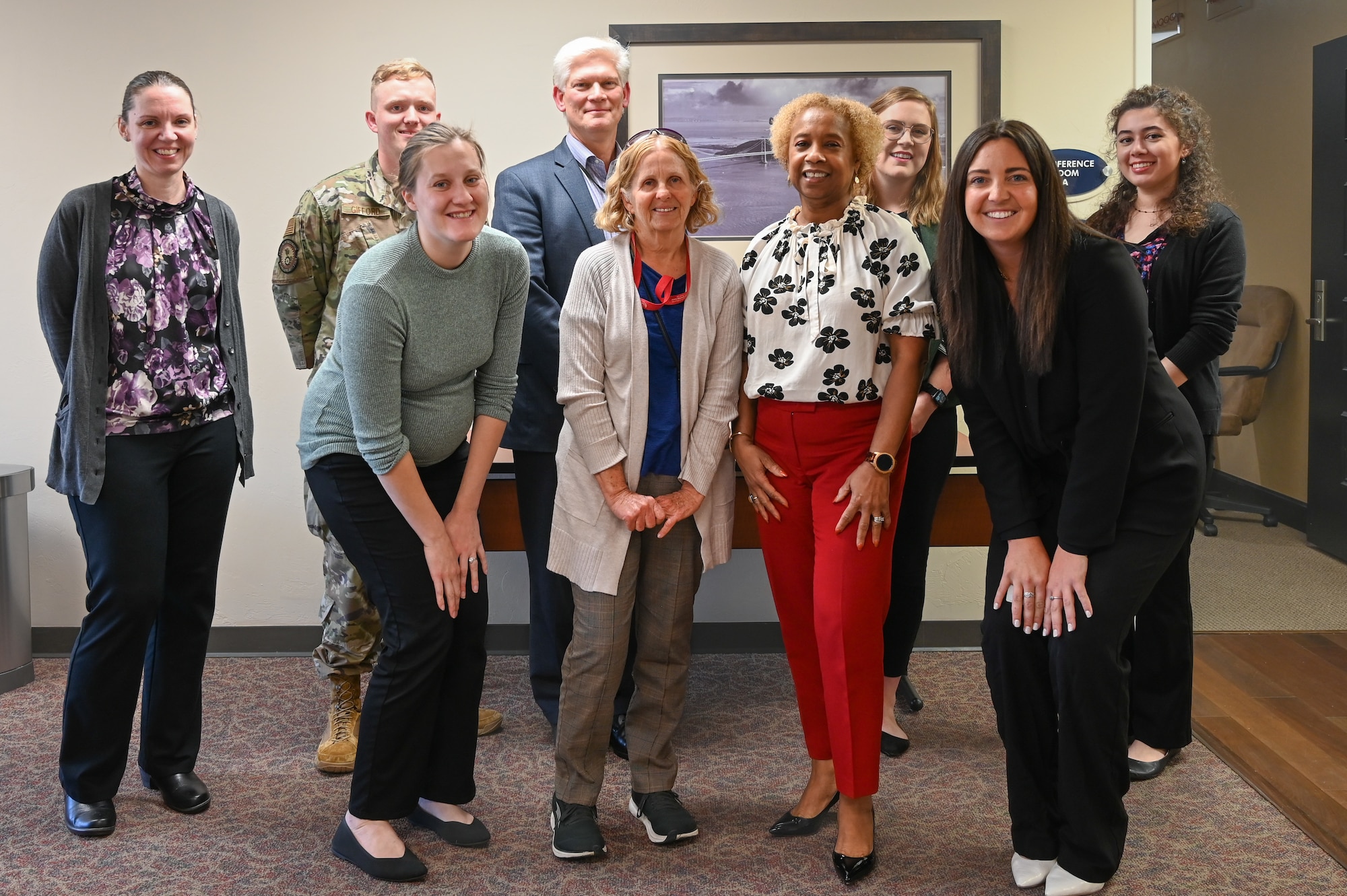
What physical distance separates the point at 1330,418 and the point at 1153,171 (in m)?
2.86

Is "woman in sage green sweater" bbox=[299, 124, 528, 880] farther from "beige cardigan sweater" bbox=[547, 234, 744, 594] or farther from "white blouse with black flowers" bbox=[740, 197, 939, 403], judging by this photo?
"white blouse with black flowers" bbox=[740, 197, 939, 403]

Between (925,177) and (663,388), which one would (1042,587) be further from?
(925,177)

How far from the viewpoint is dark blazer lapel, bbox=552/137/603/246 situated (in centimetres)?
291

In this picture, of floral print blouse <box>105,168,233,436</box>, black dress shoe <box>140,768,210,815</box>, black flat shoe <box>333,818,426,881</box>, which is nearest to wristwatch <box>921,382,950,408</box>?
black flat shoe <box>333,818,426,881</box>

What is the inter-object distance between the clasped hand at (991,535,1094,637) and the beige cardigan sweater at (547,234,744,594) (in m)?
0.63

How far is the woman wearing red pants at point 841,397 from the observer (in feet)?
7.66

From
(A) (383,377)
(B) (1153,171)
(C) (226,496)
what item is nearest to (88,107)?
(C) (226,496)

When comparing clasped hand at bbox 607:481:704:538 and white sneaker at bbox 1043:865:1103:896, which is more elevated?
clasped hand at bbox 607:481:704:538

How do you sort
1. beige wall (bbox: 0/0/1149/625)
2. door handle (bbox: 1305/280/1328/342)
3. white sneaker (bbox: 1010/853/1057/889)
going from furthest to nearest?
door handle (bbox: 1305/280/1328/342) → beige wall (bbox: 0/0/1149/625) → white sneaker (bbox: 1010/853/1057/889)

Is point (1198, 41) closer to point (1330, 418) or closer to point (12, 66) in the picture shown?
point (1330, 418)

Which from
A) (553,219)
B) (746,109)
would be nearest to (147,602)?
(553,219)

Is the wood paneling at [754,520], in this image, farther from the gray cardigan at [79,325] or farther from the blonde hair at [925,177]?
the gray cardigan at [79,325]

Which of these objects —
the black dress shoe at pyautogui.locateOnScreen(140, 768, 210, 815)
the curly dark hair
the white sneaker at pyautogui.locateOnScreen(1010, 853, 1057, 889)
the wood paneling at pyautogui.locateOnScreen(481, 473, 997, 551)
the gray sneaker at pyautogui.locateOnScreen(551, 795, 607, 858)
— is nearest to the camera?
the white sneaker at pyautogui.locateOnScreen(1010, 853, 1057, 889)

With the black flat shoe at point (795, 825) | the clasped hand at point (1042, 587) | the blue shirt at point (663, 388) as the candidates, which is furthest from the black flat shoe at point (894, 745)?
the blue shirt at point (663, 388)
